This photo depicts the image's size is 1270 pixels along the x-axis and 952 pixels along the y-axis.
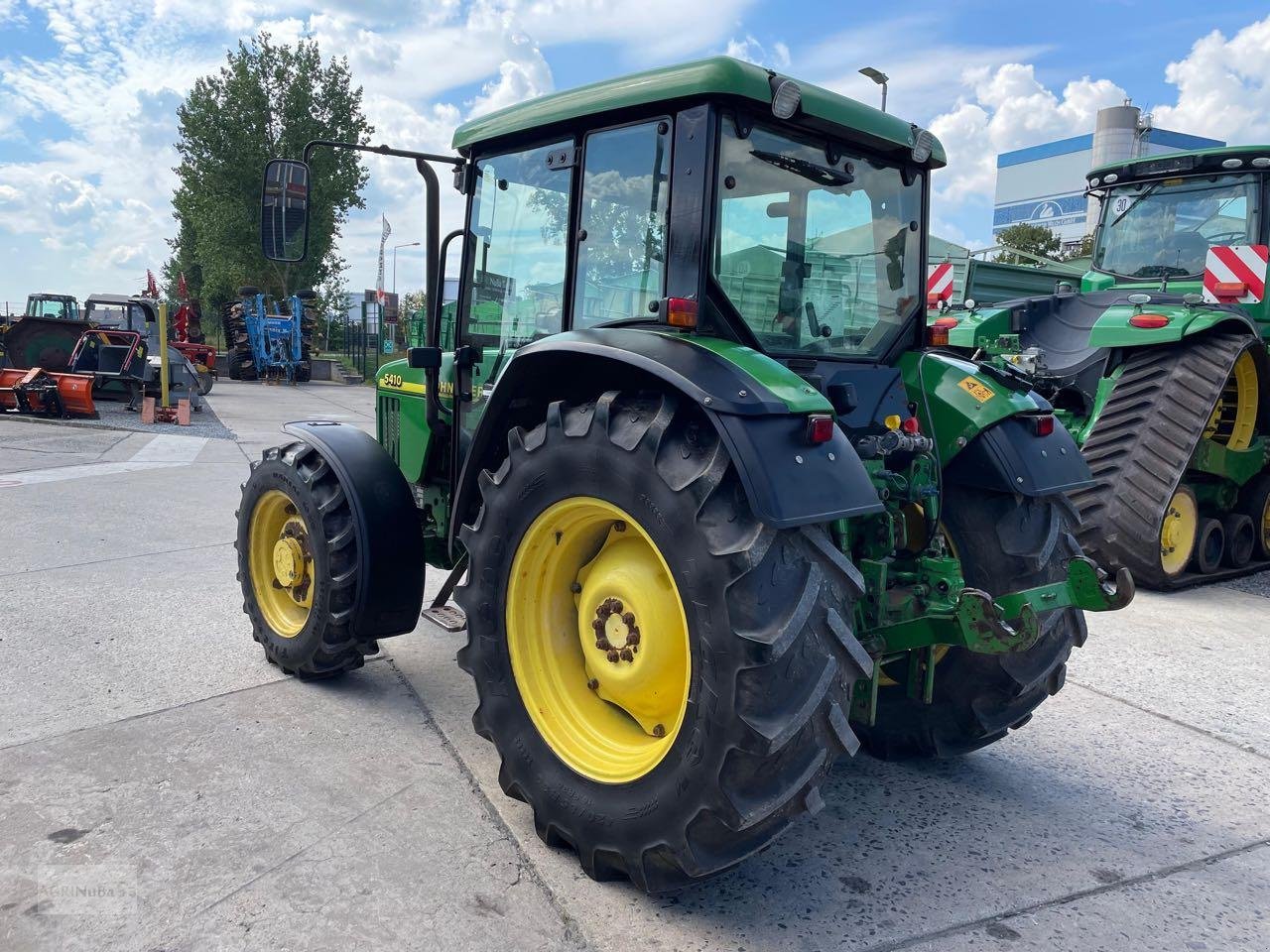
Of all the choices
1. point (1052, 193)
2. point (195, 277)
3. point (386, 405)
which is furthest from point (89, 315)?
point (1052, 193)

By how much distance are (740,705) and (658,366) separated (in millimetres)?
889

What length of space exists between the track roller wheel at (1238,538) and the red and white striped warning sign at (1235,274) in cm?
162

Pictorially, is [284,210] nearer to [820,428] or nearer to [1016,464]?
[820,428]

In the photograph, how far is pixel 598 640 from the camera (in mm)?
2793

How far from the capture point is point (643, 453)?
2430 millimetres

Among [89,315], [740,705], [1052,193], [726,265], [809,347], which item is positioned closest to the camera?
[740,705]

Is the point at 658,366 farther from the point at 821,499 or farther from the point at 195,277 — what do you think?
the point at 195,277

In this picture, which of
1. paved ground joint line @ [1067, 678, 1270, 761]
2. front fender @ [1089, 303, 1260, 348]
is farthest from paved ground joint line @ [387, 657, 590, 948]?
front fender @ [1089, 303, 1260, 348]

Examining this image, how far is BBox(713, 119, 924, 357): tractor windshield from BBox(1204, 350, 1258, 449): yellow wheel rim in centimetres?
443

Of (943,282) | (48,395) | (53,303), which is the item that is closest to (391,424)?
(943,282)

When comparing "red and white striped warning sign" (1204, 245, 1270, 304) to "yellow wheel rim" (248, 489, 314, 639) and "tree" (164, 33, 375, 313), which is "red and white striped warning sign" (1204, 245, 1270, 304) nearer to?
"yellow wheel rim" (248, 489, 314, 639)

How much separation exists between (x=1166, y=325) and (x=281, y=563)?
568 cm

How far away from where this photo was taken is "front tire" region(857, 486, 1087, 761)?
10.4 ft

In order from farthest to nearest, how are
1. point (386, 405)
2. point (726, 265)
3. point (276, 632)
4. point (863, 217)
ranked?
point (386, 405) → point (276, 632) → point (863, 217) → point (726, 265)
